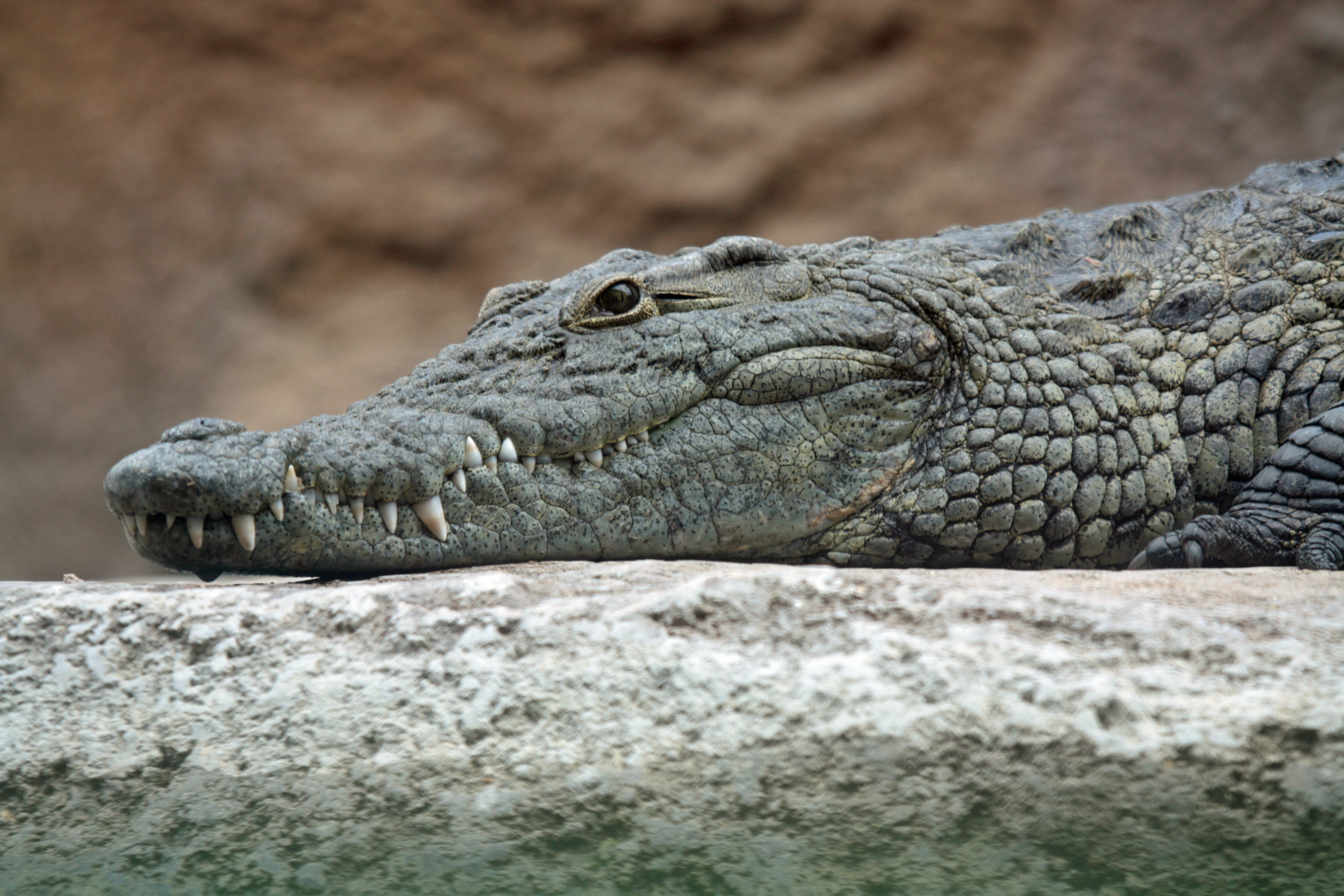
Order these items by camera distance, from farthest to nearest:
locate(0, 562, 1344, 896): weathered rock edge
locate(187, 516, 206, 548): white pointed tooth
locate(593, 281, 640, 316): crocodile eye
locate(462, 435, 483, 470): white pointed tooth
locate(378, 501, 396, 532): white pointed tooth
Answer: locate(593, 281, 640, 316): crocodile eye, locate(462, 435, 483, 470): white pointed tooth, locate(378, 501, 396, 532): white pointed tooth, locate(187, 516, 206, 548): white pointed tooth, locate(0, 562, 1344, 896): weathered rock edge

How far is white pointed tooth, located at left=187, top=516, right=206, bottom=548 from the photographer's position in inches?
73.3

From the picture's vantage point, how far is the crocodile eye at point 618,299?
100 inches

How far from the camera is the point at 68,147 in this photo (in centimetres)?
608

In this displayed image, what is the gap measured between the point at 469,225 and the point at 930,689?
17.5ft

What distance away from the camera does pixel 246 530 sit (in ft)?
6.16

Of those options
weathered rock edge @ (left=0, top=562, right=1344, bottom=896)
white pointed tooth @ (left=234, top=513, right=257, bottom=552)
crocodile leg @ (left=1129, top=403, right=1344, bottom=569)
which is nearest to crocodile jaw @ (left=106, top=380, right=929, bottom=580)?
white pointed tooth @ (left=234, top=513, right=257, bottom=552)

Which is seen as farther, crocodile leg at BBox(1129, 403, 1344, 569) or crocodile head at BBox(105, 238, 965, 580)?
crocodile leg at BBox(1129, 403, 1344, 569)

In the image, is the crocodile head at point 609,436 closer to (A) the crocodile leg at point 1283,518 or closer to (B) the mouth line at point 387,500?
(B) the mouth line at point 387,500

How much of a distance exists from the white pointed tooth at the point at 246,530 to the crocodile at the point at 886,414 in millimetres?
65

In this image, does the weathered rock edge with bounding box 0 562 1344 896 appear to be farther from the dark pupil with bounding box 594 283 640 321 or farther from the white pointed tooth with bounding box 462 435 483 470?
the dark pupil with bounding box 594 283 640 321

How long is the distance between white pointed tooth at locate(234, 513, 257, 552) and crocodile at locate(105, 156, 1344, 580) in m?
0.06

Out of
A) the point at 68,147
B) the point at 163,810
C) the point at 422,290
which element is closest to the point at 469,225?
the point at 422,290

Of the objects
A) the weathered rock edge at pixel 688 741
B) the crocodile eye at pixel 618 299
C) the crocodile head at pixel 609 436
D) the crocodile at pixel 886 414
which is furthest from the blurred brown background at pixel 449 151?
the weathered rock edge at pixel 688 741

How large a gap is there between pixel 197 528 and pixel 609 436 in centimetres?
87
